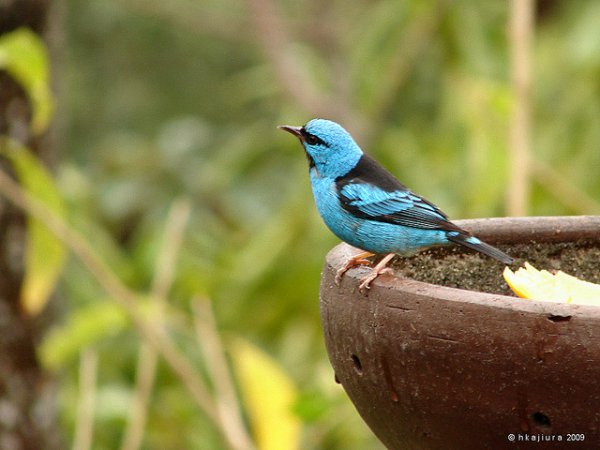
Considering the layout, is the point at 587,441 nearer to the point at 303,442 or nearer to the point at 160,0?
the point at 303,442

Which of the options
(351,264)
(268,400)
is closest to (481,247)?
(351,264)

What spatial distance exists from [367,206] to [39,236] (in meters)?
1.20

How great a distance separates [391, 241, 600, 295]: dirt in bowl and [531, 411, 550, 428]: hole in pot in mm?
791

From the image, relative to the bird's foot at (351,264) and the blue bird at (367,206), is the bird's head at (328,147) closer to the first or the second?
the blue bird at (367,206)

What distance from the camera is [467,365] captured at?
6.37 ft

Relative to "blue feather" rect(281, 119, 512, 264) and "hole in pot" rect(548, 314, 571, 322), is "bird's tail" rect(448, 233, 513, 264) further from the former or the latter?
"hole in pot" rect(548, 314, 571, 322)

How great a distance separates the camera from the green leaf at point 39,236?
3340mm

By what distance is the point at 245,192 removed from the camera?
23.0 ft

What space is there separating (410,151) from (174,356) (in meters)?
2.75

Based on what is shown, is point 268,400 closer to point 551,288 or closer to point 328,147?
point 328,147

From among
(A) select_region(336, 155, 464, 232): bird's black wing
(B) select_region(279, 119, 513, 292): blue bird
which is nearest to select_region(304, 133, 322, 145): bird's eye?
(B) select_region(279, 119, 513, 292): blue bird

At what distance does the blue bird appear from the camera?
2.73 m

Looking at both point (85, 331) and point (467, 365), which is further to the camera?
point (85, 331)

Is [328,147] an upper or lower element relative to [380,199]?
upper
